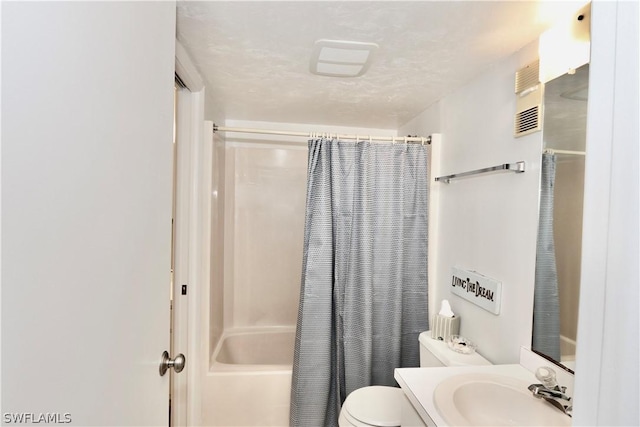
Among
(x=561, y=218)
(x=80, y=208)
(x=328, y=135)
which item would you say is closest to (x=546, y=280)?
(x=561, y=218)

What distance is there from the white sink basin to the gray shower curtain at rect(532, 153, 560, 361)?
0.65 ft

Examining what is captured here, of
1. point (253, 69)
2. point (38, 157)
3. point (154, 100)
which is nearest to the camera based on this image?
point (38, 157)

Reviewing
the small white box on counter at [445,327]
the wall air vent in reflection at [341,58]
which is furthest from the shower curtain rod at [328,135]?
the small white box on counter at [445,327]

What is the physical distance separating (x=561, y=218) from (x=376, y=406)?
116 cm

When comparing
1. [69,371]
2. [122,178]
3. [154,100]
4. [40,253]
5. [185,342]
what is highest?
[154,100]

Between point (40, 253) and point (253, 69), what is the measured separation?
141cm

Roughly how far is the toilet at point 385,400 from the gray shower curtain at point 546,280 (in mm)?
346

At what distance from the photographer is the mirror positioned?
1176mm

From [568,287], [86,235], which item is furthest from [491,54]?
[86,235]

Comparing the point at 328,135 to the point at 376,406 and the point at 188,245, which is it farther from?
the point at 376,406

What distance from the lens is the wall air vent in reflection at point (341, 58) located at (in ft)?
4.50

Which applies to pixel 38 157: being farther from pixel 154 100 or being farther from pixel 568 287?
pixel 568 287

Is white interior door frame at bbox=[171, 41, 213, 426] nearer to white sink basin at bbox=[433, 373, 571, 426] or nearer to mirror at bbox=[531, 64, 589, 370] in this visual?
white sink basin at bbox=[433, 373, 571, 426]

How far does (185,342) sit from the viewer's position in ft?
5.97
